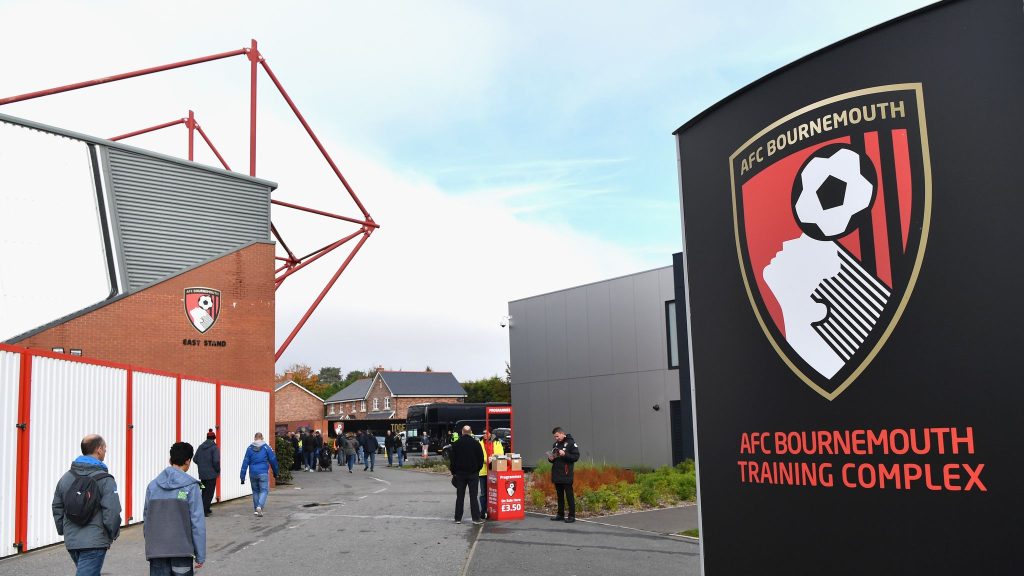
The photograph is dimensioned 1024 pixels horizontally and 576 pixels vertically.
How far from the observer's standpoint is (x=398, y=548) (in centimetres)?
1237

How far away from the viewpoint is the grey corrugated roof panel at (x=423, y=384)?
302 ft

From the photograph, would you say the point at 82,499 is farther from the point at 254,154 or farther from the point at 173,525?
the point at 254,154

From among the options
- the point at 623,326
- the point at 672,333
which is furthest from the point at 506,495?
the point at 623,326

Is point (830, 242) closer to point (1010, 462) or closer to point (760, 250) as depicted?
point (760, 250)

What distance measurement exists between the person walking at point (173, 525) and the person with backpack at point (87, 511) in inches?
12.2

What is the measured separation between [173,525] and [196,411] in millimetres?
13700

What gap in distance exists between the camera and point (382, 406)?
305ft

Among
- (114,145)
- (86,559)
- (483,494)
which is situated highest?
(114,145)

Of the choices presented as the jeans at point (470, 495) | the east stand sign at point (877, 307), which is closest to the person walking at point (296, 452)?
the jeans at point (470, 495)

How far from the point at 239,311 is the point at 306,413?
6644 cm

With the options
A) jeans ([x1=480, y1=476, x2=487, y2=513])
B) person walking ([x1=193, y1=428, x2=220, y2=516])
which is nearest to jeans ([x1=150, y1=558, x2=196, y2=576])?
jeans ([x1=480, y1=476, x2=487, y2=513])

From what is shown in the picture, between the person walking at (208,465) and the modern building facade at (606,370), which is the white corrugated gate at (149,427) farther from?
the modern building facade at (606,370)

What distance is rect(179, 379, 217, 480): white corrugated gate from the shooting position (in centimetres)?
1886

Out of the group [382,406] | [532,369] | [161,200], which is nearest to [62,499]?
[161,200]
